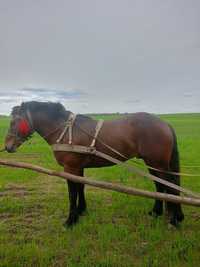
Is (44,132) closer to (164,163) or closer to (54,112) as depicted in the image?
(54,112)

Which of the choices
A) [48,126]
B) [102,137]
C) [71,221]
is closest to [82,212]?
[71,221]

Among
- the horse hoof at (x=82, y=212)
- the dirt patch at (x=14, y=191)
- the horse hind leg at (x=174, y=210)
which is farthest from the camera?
the dirt patch at (x=14, y=191)

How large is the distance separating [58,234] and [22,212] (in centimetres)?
119

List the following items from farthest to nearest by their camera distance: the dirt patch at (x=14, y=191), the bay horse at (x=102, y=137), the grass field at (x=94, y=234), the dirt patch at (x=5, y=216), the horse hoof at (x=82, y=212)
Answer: the dirt patch at (x=14, y=191) < the horse hoof at (x=82, y=212) < the dirt patch at (x=5, y=216) < the bay horse at (x=102, y=137) < the grass field at (x=94, y=234)

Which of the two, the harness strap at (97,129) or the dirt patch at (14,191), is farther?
the dirt patch at (14,191)

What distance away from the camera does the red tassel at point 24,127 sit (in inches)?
191

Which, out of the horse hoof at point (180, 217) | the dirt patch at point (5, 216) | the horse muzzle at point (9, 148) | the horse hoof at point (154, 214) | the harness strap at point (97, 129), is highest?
the harness strap at point (97, 129)

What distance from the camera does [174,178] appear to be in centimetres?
476

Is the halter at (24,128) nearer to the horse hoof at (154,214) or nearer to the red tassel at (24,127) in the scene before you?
the red tassel at (24,127)

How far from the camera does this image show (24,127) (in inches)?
192

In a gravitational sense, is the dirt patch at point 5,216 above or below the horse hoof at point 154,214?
below

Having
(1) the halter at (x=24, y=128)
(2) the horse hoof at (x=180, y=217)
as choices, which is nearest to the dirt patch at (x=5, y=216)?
(1) the halter at (x=24, y=128)

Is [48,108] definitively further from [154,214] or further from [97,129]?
[154,214]

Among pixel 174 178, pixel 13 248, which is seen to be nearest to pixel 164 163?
pixel 174 178
